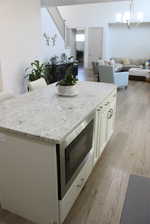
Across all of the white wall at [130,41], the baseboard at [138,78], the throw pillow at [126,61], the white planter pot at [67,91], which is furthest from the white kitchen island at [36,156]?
the white wall at [130,41]

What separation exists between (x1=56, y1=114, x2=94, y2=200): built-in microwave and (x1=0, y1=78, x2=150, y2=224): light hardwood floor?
0.43 m

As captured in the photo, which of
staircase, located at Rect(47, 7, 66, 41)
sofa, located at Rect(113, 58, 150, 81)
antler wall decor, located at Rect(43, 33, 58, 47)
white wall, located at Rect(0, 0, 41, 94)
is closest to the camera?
white wall, located at Rect(0, 0, 41, 94)

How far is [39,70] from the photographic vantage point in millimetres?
5137

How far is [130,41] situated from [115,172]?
9.24 m

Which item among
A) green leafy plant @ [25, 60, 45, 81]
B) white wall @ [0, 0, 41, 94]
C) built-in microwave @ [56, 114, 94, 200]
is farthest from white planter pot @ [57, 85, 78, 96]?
green leafy plant @ [25, 60, 45, 81]

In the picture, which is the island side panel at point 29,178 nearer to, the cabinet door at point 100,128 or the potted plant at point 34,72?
the cabinet door at point 100,128

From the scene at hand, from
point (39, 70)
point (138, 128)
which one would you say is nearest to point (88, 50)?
point (39, 70)

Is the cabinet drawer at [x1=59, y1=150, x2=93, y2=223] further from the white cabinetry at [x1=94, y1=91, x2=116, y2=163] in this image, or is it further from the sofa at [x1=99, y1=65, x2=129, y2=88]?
the sofa at [x1=99, y1=65, x2=129, y2=88]

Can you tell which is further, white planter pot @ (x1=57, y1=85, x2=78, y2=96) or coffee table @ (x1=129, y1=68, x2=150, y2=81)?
coffee table @ (x1=129, y1=68, x2=150, y2=81)

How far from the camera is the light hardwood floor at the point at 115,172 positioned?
1.94 m

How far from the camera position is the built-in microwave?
1545mm

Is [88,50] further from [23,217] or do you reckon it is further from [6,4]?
[23,217]

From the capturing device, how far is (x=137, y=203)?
A: 5.31 ft

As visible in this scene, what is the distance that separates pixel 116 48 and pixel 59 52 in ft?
13.4
